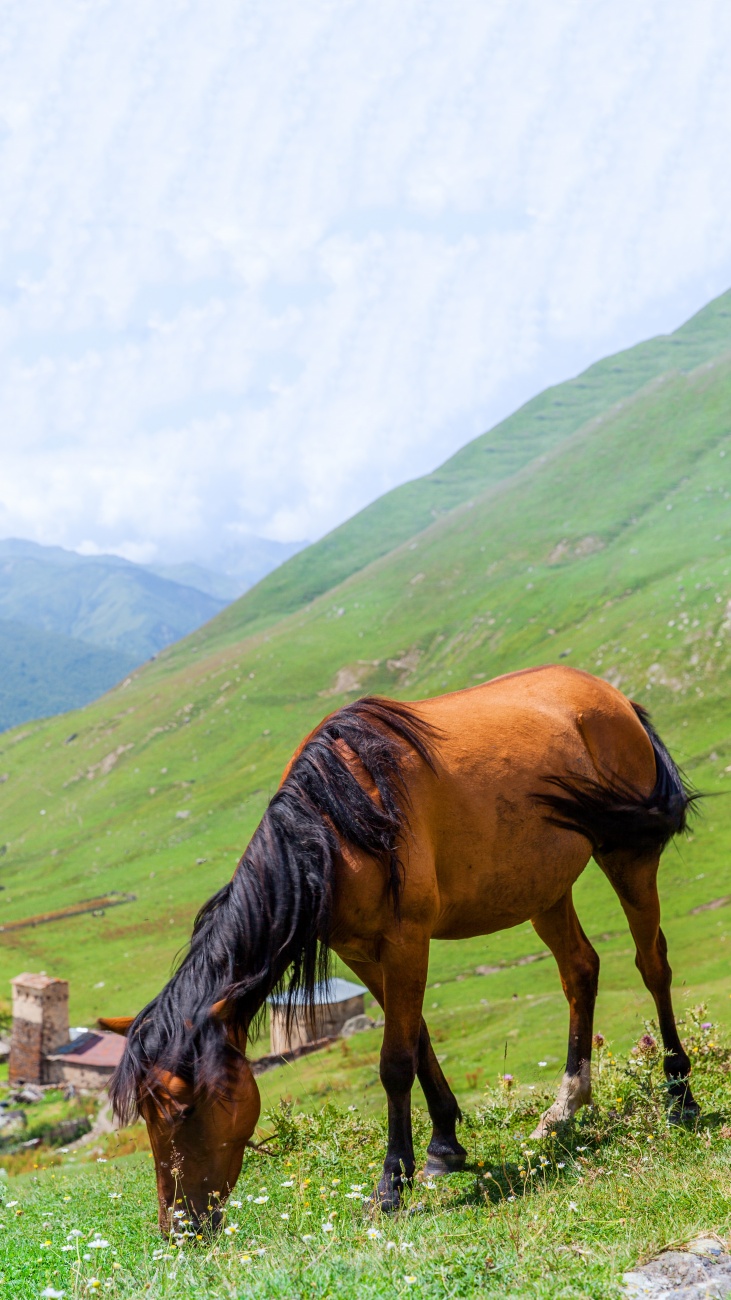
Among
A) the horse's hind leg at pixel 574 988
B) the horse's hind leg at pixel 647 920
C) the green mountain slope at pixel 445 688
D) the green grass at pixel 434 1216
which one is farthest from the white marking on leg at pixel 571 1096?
the green mountain slope at pixel 445 688

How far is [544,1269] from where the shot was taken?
4605 mm

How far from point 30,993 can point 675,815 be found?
60.4m

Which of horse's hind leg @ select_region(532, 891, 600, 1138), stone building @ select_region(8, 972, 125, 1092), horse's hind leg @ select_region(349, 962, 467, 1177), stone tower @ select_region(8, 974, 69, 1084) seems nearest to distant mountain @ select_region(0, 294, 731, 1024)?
stone building @ select_region(8, 972, 125, 1092)

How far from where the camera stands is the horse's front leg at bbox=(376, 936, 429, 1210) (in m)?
6.92

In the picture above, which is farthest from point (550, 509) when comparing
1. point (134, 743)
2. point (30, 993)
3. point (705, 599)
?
point (30, 993)

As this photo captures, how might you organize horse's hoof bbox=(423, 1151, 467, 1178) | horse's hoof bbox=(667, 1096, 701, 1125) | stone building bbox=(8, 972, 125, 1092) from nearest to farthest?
horse's hoof bbox=(423, 1151, 467, 1178), horse's hoof bbox=(667, 1096, 701, 1125), stone building bbox=(8, 972, 125, 1092)

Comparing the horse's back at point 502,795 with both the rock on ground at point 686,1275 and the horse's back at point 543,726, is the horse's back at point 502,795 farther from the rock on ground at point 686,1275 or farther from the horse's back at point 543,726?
the rock on ground at point 686,1275

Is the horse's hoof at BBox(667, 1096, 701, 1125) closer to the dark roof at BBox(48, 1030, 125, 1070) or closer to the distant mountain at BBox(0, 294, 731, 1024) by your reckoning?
the distant mountain at BBox(0, 294, 731, 1024)

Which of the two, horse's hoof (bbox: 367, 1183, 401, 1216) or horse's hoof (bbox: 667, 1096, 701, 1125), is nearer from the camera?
horse's hoof (bbox: 367, 1183, 401, 1216)

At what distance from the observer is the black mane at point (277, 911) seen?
6.32m

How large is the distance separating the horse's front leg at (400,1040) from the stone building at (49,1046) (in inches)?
2267

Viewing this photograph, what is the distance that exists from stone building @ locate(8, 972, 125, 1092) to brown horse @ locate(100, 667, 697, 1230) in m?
57.0

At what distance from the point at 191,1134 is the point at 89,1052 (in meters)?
60.0

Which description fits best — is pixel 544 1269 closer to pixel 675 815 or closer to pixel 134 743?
pixel 675 815
